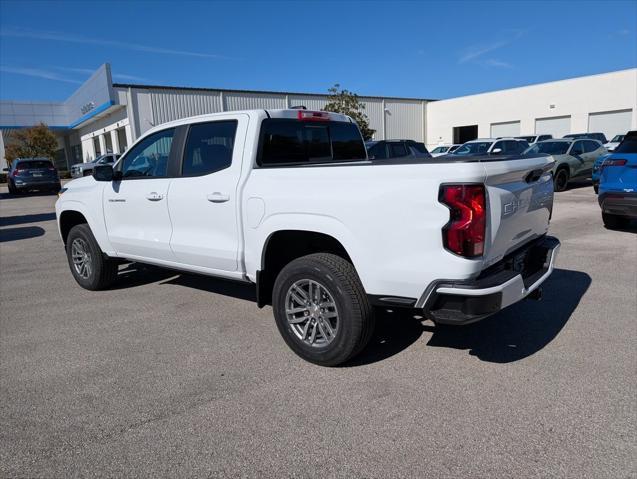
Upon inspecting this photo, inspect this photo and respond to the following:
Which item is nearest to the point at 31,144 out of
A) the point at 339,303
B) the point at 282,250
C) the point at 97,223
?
the point at 97,223

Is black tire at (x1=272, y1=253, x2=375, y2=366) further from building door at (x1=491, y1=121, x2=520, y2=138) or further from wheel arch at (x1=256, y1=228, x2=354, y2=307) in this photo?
building door at (x1=491, y1=121, x2=520, y2=138)

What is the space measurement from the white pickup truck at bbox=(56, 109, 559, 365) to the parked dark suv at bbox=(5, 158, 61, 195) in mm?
20337

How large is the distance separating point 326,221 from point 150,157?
8.26 ft

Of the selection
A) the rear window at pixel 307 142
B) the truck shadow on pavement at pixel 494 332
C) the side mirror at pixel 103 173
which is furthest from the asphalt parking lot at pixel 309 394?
the rear window at pixel 307 142

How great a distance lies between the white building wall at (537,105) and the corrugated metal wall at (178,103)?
70.2 ft

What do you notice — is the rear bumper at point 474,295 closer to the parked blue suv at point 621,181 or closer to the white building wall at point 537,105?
the parked blue suv at point 621,181

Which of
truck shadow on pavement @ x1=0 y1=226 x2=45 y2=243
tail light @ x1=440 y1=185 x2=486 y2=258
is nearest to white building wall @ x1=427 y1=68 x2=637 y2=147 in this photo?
truck shadow on pavement @ x1=0 y1=226 x2=45 y2=243

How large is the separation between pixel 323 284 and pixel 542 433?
166cm

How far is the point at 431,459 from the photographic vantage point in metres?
2.56

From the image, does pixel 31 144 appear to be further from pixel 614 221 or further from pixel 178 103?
pixel 614 221

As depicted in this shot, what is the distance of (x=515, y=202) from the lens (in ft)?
10.8

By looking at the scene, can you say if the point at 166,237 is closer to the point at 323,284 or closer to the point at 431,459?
the point at 323,284

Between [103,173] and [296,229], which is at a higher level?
[103,173]

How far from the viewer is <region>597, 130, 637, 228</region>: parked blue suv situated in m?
7.50
